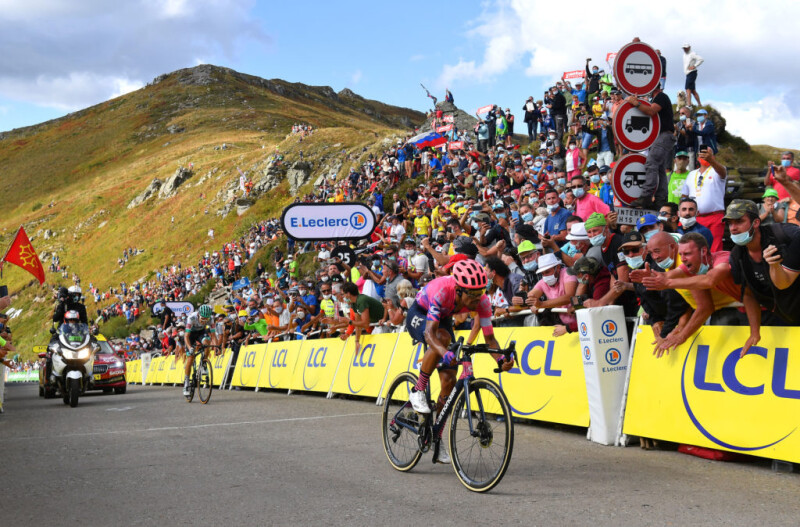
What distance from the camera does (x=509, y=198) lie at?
17.2 metres

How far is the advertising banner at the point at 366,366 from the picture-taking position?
12.7m

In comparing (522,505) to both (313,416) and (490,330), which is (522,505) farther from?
(313,416)

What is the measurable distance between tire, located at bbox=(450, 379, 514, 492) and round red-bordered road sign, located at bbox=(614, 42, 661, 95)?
5.28 m

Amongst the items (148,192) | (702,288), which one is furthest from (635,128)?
(148,192)

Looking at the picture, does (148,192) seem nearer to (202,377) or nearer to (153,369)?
(153,369)

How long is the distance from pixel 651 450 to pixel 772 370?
1.65m

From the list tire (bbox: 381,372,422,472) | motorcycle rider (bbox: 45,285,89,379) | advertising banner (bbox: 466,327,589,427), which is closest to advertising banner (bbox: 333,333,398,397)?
advertising banner (bbox: 466,327,589,427)

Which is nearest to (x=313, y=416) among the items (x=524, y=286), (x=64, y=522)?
(x=524, y=286)

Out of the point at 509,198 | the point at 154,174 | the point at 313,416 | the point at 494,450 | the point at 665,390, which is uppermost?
the point at 154,174

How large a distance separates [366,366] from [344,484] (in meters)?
6.97

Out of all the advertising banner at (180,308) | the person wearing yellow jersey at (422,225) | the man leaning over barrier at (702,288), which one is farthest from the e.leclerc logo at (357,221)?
the advertising banner at (180,308)

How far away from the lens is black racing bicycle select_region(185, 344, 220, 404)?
15.1 metres

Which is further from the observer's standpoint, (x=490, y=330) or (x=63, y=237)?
(x=63, y=237)

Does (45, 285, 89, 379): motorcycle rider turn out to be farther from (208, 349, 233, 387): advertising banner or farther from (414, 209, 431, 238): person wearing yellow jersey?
(414, 209, 431, 238): person wearing yellow jersey
